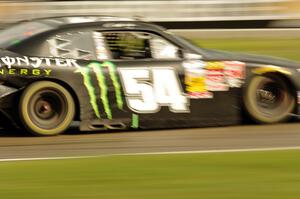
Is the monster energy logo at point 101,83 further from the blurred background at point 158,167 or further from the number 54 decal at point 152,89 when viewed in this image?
the blurred background at point 158,167

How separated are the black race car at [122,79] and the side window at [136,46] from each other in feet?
0.04

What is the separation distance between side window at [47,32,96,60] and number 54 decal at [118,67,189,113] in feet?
1.43

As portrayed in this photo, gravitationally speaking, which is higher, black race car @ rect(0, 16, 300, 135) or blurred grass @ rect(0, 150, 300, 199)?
black race car @ rect(0, 16, 300, 135)

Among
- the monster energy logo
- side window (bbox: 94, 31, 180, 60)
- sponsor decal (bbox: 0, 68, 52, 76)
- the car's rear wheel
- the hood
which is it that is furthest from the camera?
the hood

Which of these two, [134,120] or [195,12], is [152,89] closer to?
[134,120]

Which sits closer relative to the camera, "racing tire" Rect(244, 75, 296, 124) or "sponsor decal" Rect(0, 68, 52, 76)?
"sponsor decal" Rect(0, 68, 52, 76)

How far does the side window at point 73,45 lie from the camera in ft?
30.4

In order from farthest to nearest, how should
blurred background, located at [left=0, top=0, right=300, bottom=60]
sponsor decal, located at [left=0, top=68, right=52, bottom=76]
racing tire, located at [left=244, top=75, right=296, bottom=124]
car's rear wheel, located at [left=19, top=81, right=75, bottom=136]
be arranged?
blurred background, located at [left=0, top=0, right=300, bottom=60]
racing tire, located at [left=244, top=75, right=296, bottom=124]
car's rear wheel, located at [left=19, top=81, right=75, bottom=136]
sponsor decal, located at [left=0, top=68, right=52, bottom=76]

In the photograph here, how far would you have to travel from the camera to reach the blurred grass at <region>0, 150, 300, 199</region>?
6.08 meters

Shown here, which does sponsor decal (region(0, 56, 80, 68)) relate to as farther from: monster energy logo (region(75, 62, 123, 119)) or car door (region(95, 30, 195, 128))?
car door (region(95, 30, 195, 128))

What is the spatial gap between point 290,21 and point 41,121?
41.3ft

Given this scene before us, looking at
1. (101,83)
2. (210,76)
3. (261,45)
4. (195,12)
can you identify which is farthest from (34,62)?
(195,12)

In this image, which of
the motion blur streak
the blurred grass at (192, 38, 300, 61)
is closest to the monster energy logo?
the blurred grass at (192, 38, 300, 61)

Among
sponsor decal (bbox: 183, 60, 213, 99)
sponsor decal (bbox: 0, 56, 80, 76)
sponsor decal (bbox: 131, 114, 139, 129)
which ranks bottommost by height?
sponsor decal (bbox: 131, 114, 139, 129)
